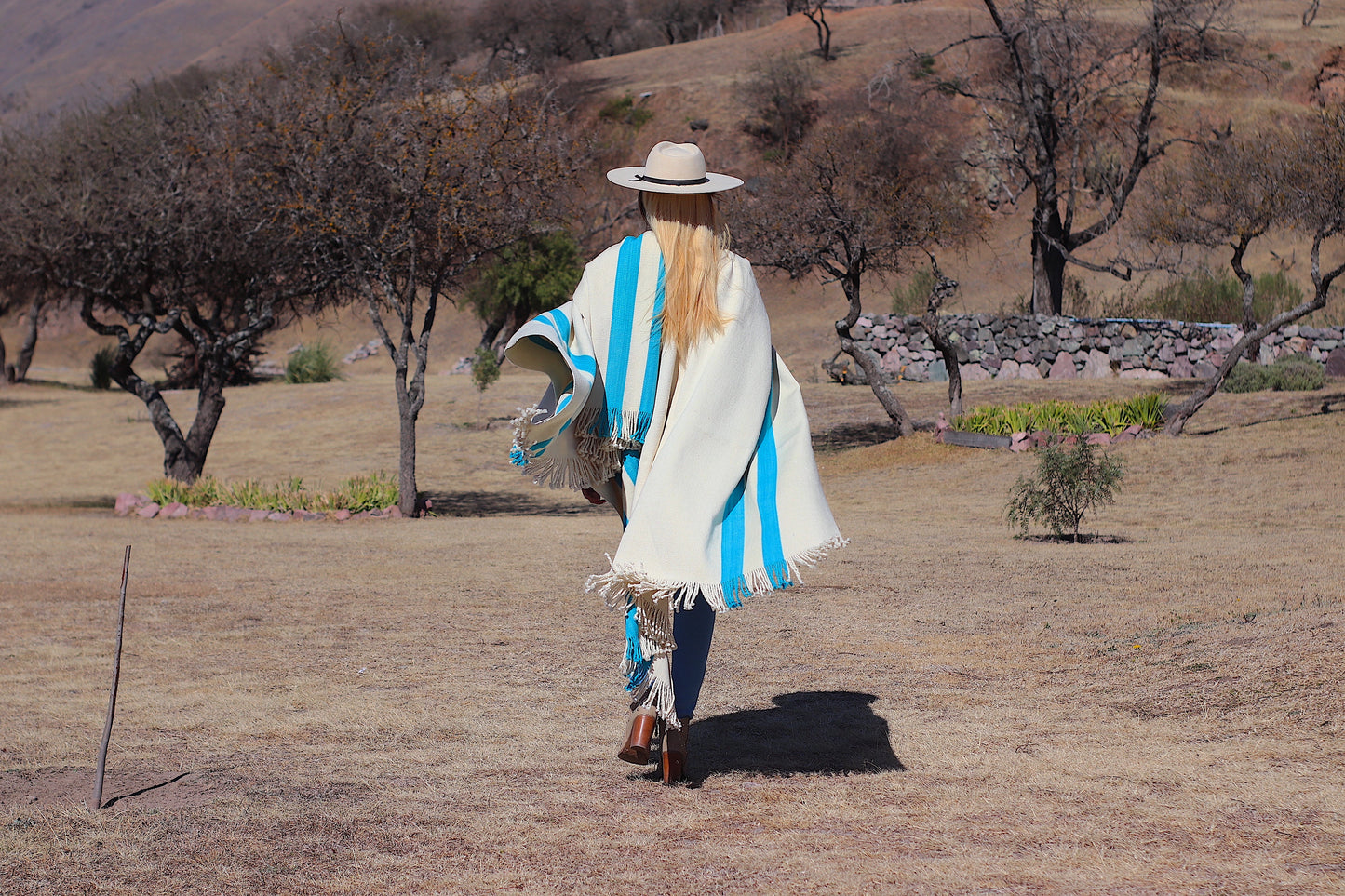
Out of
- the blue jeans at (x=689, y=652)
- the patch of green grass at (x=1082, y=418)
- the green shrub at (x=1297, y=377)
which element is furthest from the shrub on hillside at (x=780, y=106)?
the blue jeans at (x=689, y=652)

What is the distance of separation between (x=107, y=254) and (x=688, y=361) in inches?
507

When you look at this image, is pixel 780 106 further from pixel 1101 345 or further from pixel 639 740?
pixel 639 740

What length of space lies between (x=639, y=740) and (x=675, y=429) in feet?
3.28

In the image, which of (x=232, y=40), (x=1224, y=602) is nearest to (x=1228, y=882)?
(x=1224, y=602)

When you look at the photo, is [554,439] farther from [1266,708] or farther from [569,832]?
[1266,708]

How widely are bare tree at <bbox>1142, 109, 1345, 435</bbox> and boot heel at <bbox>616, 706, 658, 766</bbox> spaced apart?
1485cm

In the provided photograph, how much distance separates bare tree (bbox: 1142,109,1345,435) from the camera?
16656mm

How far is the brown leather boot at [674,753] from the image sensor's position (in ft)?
13.7

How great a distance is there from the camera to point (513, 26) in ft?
230

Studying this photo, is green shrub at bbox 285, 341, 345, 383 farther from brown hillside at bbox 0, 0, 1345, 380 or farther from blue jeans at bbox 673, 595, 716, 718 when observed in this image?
blue jeans at bbox 673, 595, 716, 718

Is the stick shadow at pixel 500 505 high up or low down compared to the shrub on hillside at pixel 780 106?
down

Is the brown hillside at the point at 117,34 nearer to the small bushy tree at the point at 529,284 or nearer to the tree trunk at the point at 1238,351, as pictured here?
the small bushy tree at the point at 529,284

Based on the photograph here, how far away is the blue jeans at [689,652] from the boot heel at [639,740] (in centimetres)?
13

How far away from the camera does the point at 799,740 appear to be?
4848mm
